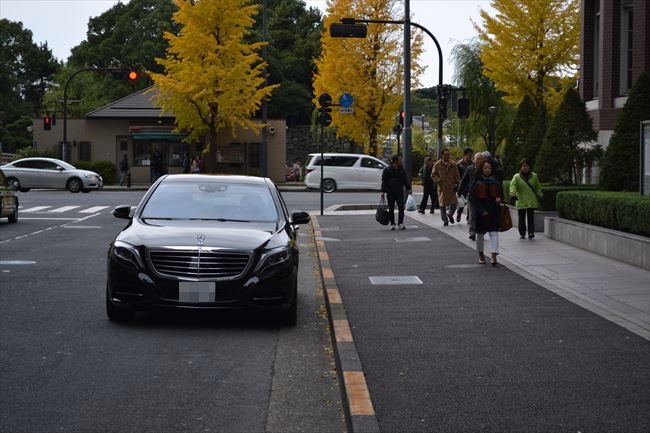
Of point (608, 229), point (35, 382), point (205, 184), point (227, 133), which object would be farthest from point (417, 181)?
point (35, 382)

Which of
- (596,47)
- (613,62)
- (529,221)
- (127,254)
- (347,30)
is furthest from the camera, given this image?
(596,47)

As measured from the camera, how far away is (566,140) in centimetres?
2255

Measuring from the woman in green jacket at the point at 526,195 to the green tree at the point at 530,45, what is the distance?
1653 cm

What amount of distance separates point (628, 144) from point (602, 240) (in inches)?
135

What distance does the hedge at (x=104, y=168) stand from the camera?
164 ft

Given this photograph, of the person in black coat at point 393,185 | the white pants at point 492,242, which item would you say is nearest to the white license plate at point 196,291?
the white pants at point 492,242

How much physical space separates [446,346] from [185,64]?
1645 inches

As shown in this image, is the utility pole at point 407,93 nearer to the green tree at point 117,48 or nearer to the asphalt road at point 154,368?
the asphalt road at point 154,368

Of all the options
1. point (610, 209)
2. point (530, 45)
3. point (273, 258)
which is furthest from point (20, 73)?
point (273, 258)

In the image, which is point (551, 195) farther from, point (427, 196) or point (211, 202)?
point (211, 202)

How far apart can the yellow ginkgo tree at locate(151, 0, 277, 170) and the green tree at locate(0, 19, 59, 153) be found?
A: 159 ft

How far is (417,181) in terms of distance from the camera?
181ft

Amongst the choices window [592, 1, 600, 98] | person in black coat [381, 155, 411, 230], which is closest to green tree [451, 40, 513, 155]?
window [592, 1, 600, 98]

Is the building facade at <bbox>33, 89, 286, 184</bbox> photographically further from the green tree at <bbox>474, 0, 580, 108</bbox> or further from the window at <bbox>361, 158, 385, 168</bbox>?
the green tree at <bbox>474, 0, 580, 108</bbox>
